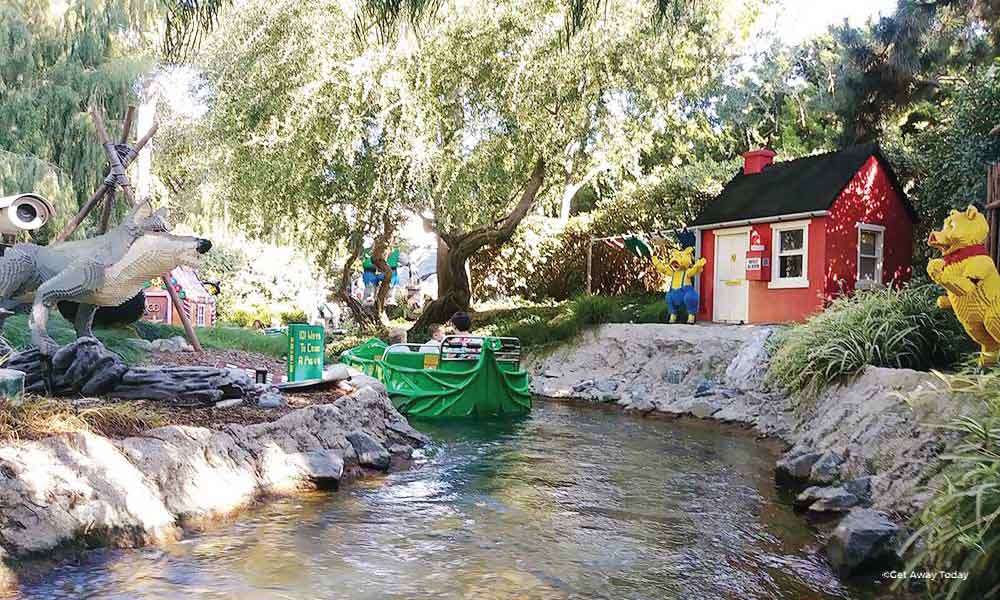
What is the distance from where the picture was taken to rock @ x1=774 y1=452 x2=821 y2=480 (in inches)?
276

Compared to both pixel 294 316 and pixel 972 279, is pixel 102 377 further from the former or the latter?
pixel 294 316

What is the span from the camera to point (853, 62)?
15.9 metres

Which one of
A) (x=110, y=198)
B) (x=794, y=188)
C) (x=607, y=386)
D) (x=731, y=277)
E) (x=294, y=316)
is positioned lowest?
(x=607, y=386)

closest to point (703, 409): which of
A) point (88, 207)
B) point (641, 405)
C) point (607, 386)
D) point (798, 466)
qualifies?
point (641, 405)

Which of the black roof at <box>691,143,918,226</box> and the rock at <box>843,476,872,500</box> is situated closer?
the rock at <box>843,476,872,500</box>

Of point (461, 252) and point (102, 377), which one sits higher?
point (461, 252)

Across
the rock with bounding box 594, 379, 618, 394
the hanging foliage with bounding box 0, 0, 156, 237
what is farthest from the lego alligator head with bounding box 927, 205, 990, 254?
the hanging foliage with bounding box 0, 0, 156, 237

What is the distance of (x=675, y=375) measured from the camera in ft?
42.4

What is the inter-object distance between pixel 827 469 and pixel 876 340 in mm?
2372

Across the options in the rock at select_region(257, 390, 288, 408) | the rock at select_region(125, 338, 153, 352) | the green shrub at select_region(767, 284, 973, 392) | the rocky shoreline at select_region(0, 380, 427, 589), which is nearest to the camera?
the rocky shoreline at select_region(0, 380, 427, 589)

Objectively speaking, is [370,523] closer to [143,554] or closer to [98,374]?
[143,554]

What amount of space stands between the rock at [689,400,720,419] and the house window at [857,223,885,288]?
5.21 metres

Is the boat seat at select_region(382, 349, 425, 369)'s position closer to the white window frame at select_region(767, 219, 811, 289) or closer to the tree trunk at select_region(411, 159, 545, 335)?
the tree trunk at select_region(411, 159, 545, 335)

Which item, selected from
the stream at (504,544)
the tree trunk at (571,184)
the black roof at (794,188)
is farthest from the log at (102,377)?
the tree trunk at (571,184)
